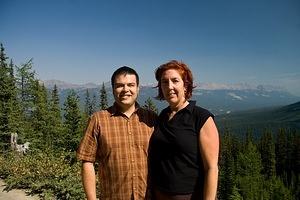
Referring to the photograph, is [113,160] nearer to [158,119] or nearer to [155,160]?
[155,160]

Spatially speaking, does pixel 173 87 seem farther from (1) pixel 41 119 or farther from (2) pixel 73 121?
(1) pixel 41 119

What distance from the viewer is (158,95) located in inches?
180

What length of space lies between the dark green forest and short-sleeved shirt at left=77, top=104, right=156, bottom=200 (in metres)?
8.06

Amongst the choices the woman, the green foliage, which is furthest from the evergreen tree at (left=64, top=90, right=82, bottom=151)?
the woman

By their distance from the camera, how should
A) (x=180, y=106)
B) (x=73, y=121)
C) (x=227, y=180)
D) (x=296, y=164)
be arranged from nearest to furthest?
(x=180, y=106) → (x=73, y=121) → (x=227, y=180) → (x=296, y=164)

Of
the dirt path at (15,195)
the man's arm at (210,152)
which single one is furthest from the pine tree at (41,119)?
the man's arm at (210,152)

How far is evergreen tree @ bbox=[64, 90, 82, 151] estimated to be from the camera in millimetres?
36938

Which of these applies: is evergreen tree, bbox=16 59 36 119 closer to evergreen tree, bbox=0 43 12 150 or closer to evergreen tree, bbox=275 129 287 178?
evergreen tree, bbox=0 43 12 150

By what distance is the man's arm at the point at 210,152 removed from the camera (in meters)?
3.90

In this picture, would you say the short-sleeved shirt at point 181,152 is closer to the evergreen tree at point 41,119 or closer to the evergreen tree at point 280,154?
the evergreen tree at point 41,119

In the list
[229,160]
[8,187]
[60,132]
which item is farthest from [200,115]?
[229,160]

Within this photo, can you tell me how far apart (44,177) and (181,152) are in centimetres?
1081

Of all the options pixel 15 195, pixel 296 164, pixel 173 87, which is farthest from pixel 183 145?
pixel 296 164

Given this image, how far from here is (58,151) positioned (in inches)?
1133
